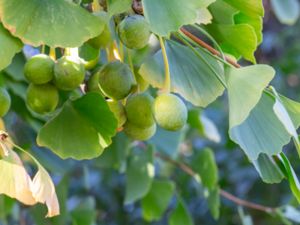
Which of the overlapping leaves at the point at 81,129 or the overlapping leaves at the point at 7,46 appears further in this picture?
the overlapping leaves at the point at 81,129

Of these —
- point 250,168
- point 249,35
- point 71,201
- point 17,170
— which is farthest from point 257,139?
point 250,168

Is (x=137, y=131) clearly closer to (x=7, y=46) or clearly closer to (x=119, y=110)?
(x=119, y=110)

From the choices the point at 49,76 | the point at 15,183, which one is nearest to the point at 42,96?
the point at 49,76

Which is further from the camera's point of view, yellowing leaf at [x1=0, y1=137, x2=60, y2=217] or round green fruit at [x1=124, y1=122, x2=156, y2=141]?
round green fruit at [x1=124, y1=122, x2=156, y2=141]

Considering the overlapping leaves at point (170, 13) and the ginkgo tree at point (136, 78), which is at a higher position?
the overlapping leaves at point (170, 13)

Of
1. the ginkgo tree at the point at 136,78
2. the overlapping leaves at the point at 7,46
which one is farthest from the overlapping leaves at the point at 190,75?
the overlapping leaves at the point at 7,46

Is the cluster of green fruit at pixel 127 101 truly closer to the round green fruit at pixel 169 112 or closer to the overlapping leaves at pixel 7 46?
the round green fruit at pixel 169 112

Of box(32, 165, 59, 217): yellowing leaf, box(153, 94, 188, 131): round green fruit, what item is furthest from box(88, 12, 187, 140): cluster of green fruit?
box(32, 165, 59, 217): yellowing leaf

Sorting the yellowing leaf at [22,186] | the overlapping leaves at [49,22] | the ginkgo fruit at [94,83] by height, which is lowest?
the ginkgo fruit at [94,83]

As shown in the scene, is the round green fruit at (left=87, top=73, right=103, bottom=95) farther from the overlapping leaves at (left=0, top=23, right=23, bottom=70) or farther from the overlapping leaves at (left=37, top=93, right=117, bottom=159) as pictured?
the overlapping leaves at (left=0, top=23, right=23, bottom=70)
